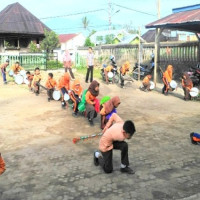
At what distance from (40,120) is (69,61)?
7957 millimetres

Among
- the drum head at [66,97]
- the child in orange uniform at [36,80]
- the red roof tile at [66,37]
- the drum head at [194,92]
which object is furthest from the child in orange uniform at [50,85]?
the red roof tile at [66,37]

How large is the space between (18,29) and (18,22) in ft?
4.42

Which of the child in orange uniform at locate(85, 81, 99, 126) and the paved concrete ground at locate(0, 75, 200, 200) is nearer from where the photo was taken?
the paved concrete ground at locate(0, 75, 200, 200)

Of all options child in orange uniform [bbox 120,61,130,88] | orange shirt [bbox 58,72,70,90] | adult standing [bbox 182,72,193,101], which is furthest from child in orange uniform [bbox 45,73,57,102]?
adult standing [bbox 182,72,193,101]

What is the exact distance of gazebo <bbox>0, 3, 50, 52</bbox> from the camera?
1080 inches

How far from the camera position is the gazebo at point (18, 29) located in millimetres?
27422

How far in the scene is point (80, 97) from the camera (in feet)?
29.1

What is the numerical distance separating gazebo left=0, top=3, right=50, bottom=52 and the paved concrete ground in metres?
19.2

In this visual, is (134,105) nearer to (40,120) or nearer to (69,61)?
(40,120)

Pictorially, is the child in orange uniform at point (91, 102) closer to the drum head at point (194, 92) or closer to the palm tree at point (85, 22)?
the drum head at point (194, 92)

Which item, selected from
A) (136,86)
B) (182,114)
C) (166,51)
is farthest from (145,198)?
(166,51)

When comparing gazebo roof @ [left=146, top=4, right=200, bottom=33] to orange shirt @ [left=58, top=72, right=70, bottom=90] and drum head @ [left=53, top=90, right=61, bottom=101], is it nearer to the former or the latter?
orange shirt @ [left=58, top=72, right=70, bottom=90]

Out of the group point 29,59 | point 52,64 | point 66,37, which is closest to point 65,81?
point 29,59

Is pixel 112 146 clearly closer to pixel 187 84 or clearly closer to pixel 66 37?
pixel 187 84
